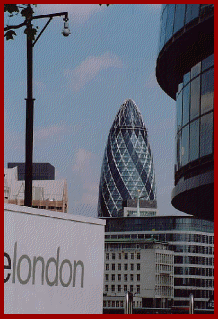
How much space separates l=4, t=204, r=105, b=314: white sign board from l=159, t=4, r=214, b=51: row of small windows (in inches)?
1126

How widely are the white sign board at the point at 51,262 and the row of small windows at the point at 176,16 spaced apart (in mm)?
28599

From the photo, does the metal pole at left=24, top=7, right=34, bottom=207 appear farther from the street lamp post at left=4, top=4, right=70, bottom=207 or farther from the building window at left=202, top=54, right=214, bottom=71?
the building window at left=202, top=54, right=214, bottom=71

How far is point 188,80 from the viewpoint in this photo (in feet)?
126

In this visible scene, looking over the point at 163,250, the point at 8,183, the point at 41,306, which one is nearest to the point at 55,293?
the point at 41,306

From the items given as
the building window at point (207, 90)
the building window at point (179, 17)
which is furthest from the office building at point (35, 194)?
the building window at point (207, 90)

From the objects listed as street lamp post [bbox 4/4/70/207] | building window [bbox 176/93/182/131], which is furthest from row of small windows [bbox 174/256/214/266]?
street lamp post [bbox 4/4/70/207]

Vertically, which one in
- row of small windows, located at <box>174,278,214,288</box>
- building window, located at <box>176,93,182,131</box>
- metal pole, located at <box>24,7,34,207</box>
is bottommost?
row of small windows, located at <box>174,278,214,288</box>

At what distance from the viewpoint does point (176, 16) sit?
36969 millimetres

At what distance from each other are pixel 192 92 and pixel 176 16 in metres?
3.97

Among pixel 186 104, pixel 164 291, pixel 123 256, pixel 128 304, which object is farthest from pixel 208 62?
pixel 123 256

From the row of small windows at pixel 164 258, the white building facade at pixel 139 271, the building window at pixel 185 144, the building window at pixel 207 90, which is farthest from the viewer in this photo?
the white building facade at pixel 139 271

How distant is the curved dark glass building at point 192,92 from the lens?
A: 34.2m

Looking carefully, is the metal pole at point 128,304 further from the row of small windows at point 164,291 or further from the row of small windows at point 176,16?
the row of small windows at point 164,291

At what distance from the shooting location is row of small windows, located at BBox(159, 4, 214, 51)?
111ft
